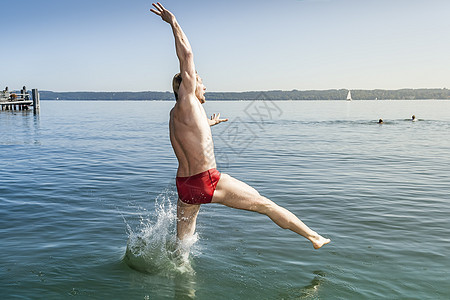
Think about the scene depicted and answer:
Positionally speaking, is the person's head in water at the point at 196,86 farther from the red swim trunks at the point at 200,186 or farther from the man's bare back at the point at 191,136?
the red swim trunks at the point at 200,186

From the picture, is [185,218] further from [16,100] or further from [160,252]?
[16,100]

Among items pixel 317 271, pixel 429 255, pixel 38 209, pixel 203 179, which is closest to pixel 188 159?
pixel 203 179

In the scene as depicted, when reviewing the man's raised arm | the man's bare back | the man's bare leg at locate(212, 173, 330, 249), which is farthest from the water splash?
the man's raised arm

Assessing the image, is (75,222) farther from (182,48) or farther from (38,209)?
(182,48)

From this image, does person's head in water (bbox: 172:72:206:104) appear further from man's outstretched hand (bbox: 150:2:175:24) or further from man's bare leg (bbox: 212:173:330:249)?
man's bare leg (bbox: 212:173:330:249)

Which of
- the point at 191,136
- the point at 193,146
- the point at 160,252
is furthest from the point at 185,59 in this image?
the point at 160,252

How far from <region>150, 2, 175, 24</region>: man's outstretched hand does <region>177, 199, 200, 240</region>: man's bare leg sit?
7.33 ft

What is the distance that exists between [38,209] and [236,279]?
537 cm

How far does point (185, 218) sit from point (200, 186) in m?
0.68

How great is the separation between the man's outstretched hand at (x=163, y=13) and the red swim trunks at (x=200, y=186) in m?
1.85

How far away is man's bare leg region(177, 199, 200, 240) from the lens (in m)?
5.87

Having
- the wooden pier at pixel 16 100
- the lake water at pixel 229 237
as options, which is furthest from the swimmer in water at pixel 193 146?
the wooden pier at pixel 16 100

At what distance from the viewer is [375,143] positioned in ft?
82.2

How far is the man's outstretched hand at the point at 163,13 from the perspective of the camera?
547cm
